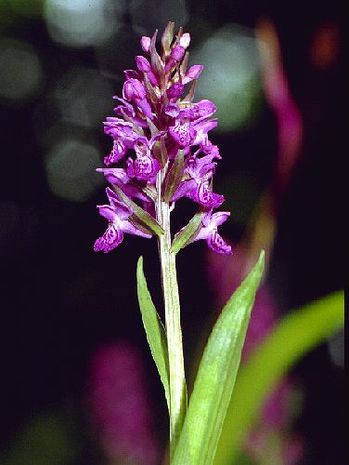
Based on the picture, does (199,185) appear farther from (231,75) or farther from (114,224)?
(231,75)

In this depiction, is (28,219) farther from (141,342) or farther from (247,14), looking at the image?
(247,14)

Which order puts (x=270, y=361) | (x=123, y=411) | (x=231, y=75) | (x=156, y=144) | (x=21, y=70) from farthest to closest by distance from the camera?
1. (x=21, y=70)
2. (x=231, y=75)
3. (x=123, y=411)
4. (x=270, y=361)
5. (x=156, y=144)

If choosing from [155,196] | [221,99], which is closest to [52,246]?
[221,99]

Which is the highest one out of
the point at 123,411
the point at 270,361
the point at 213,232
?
the point at 213,232

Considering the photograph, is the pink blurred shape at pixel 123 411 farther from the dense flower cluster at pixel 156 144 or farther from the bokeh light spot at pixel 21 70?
the bokeh light spot at pixel 21 70

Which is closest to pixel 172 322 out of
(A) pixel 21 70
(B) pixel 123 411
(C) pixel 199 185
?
(C) pixel 199 185

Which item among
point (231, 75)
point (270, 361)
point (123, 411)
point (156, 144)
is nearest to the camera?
point (156, 144)
